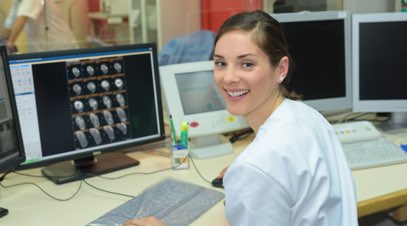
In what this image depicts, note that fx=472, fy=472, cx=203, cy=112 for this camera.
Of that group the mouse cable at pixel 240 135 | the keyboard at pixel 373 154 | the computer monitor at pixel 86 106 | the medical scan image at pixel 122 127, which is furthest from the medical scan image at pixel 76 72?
the keyboard at pixel 373 154

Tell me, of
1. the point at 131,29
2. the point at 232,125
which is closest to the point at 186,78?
the point at 232,125

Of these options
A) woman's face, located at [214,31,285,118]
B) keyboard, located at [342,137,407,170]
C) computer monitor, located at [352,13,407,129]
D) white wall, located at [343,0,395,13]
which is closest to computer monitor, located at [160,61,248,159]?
keyboard, located at [342,137,407,170]

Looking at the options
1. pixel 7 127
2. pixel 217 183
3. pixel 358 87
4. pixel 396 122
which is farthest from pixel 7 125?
pixel 396 122

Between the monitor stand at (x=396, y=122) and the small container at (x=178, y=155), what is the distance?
0.91 metres

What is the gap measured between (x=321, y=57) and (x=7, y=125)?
1.22 meters

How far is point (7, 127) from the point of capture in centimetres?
136

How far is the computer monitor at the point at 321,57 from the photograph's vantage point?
73.9 inches

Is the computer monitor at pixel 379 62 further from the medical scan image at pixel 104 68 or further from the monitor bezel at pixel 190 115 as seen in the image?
the medical scan image at pixel 104 68

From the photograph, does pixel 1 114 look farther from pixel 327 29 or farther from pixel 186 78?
pixel 327 29

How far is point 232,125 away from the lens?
1.85 metres

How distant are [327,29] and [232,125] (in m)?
0.55

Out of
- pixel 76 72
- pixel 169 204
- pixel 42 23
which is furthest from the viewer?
pixel 42 23

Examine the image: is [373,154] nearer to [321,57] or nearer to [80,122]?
[321,57]

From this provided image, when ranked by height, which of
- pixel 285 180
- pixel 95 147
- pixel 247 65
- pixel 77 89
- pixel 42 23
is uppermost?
pixel 42 23
